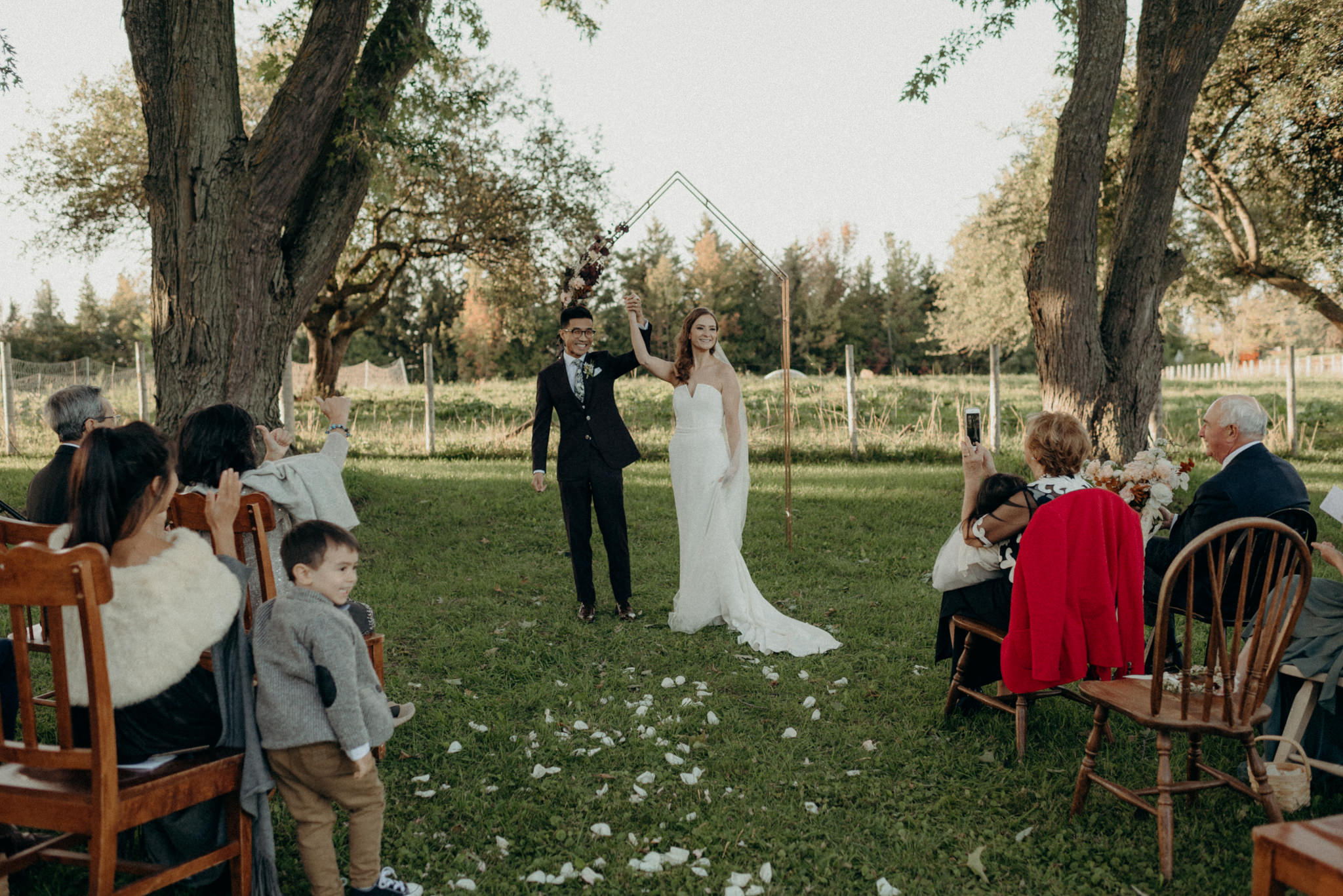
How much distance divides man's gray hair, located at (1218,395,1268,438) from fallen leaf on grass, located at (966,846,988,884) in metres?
2.53

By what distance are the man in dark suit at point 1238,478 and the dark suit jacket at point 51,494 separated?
496 cm

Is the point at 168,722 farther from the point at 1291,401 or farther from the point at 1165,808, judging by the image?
the point at 1291,401

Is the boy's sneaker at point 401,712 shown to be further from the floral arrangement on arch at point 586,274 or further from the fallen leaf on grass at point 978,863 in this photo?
the floral arrangement on arch at point 586,274

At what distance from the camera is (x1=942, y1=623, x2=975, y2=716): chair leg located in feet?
14.6

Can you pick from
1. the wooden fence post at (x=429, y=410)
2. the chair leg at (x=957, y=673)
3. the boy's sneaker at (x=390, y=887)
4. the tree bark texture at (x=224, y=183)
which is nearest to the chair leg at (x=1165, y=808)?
the chair leg at (x=957, y=673)

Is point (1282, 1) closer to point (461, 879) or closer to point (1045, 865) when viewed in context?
point (1045, 865)

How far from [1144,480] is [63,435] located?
5.25 metres

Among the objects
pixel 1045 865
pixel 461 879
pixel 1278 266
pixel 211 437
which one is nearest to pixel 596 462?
pixel 211 437

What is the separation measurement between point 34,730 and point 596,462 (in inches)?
164

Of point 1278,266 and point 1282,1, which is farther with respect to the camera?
point 1278,266

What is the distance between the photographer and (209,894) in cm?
300

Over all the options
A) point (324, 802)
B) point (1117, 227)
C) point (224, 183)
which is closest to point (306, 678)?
point (324, 802)

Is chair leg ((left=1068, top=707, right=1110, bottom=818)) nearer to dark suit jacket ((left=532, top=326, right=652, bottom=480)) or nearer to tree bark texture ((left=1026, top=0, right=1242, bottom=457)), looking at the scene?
dark suit jacket ((left=532, top=326, right=652, bottom=480))

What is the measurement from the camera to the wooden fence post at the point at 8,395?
13742 millimetres
